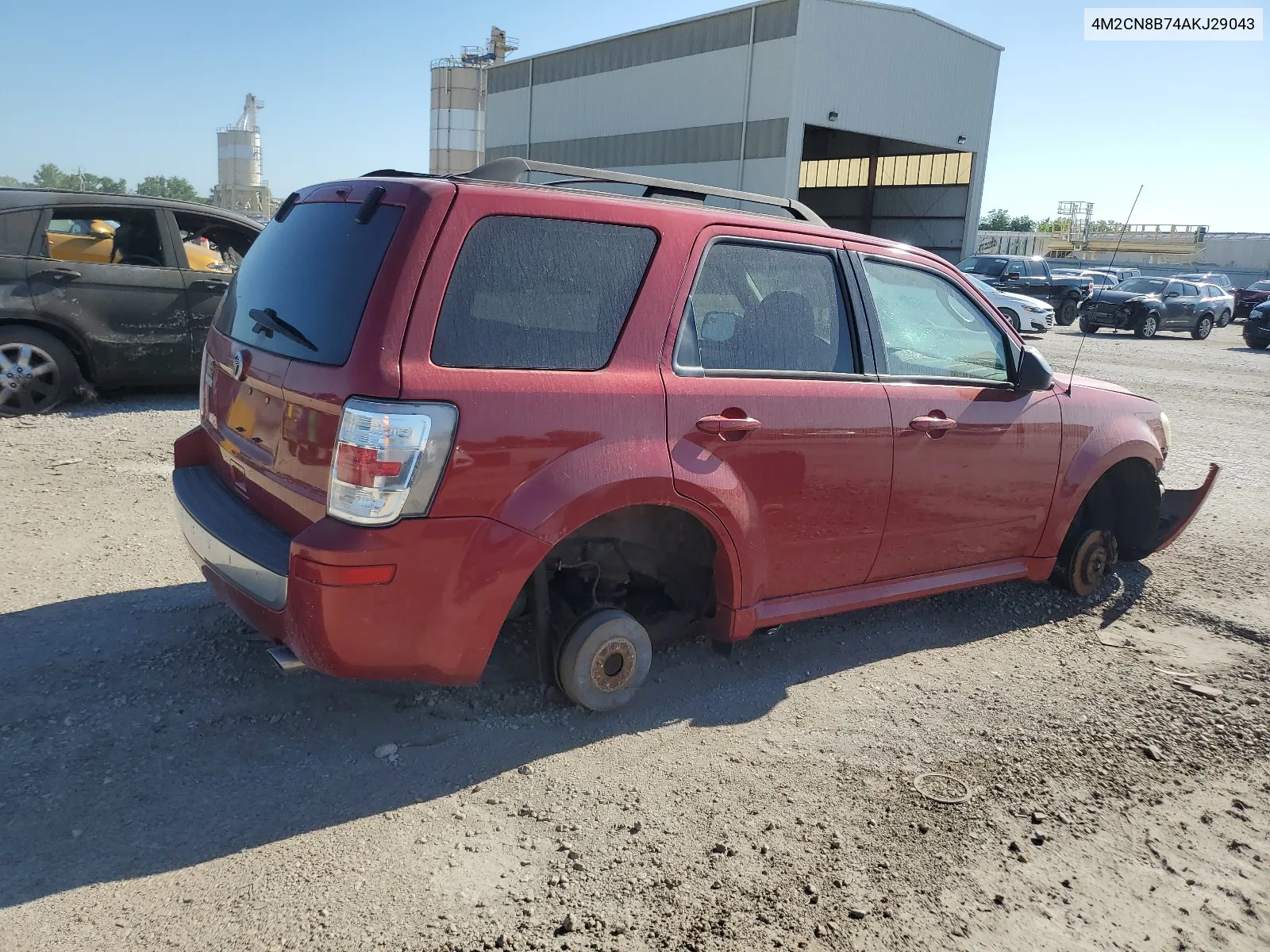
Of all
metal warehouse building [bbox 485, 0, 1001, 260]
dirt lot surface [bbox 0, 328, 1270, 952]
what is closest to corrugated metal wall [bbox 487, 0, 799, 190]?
metal warehouse building [bbox 485, 0, 1001, 260]

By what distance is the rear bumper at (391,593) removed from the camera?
2.72 meters

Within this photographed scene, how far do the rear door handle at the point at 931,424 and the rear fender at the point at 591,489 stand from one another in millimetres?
1098

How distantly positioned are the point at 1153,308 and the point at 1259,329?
2.63m

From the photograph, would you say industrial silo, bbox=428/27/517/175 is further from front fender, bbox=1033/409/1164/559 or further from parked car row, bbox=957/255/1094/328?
front fender, bbox=1033/409/1164/559

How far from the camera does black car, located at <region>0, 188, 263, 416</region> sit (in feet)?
23.6

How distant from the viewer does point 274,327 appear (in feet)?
10.3

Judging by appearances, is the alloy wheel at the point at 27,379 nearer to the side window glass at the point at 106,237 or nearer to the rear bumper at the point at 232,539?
the side window glass at the point at 106,237

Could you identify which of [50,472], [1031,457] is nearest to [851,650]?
[1031,457]

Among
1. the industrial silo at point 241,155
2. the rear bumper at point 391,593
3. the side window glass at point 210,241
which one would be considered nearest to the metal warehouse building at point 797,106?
the side window glass at point 210,241

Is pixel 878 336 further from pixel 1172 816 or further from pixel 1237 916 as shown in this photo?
pixel 1237 916

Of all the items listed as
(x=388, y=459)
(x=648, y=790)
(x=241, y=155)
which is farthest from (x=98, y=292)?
(x=241, y=155)

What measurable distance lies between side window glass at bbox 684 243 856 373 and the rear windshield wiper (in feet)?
4.20

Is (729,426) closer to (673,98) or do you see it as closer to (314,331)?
(314,331)

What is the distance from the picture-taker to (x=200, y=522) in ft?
10.8
